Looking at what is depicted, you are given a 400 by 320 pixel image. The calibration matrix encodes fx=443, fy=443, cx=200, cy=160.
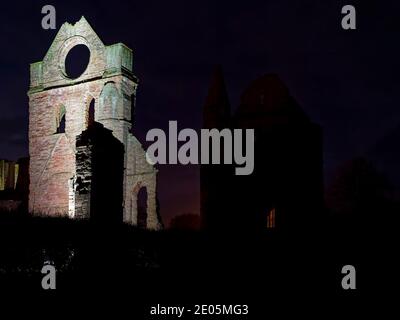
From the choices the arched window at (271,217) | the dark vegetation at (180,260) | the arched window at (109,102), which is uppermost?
the arched window at (109,102)

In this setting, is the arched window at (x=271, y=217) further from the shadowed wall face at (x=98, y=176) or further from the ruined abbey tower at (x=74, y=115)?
the shadowed wall face at (x=98, y=176)

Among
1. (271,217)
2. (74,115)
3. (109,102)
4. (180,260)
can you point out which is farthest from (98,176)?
(74,115)

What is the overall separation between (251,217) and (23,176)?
17236mm

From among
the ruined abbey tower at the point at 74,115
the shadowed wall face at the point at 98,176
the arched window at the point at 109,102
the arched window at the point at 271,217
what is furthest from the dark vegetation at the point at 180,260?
the arched window at the point at 109,102

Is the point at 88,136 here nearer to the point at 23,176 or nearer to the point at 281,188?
the point at 281,188

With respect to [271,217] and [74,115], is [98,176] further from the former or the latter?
[74,115]

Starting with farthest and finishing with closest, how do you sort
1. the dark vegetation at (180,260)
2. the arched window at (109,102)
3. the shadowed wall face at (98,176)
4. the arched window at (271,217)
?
the arched window at (109,102)
the arched window at (271,217)
the shadowed wall face at (98,176)
the dark vegetation at (180,260)

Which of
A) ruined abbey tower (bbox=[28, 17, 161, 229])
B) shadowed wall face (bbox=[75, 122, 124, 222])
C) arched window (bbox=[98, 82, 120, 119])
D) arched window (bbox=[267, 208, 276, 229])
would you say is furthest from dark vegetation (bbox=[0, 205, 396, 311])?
arched window (bbox=[98, 82, 120, 119])

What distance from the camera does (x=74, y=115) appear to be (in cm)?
2286

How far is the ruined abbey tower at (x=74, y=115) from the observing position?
21578 mm
